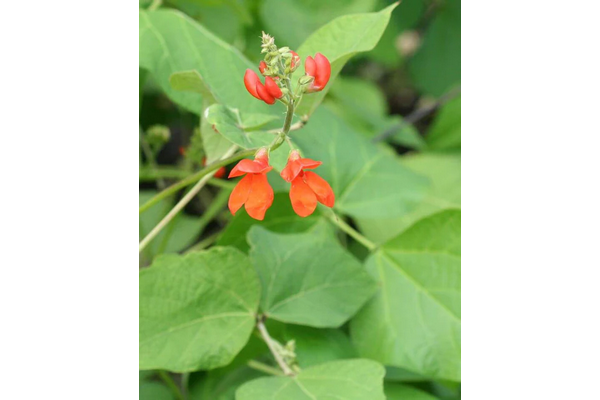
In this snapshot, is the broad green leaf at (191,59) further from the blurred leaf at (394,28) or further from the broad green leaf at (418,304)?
the blurred leaf at (394,28)

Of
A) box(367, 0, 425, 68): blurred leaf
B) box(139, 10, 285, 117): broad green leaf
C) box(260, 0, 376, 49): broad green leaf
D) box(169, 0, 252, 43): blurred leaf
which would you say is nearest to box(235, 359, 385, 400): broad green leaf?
box(139, 10, 285, 117): broad green leaf

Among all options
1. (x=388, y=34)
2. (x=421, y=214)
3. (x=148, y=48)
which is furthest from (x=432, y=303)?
(x=388, y=34)

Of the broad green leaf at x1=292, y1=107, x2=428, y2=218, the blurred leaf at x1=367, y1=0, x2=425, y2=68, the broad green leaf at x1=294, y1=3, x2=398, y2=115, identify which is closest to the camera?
the broad green leaf at x1=294, y1=3, x2=398, y2=115

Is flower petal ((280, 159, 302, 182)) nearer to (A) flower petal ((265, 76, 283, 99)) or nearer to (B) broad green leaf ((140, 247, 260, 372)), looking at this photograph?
(A) flower petal ((265, 76, 283, 99))

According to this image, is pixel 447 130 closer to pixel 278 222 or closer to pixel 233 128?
pixel 278 222

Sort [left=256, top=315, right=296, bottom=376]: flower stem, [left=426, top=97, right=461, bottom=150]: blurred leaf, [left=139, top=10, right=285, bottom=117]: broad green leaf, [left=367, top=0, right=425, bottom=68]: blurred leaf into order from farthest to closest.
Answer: [left=367, top=0, right=425, bottom=68]: blurred leaf, [left=426, top=97, right=461, bottom=150]: blurred leaf, [left=139, top=10, right=285, bottom=117]: broad green leaf, [left=256, top=315, right=296, bottom=376]: flower stem

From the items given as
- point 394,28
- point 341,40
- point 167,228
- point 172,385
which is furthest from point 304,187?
point 394,28
